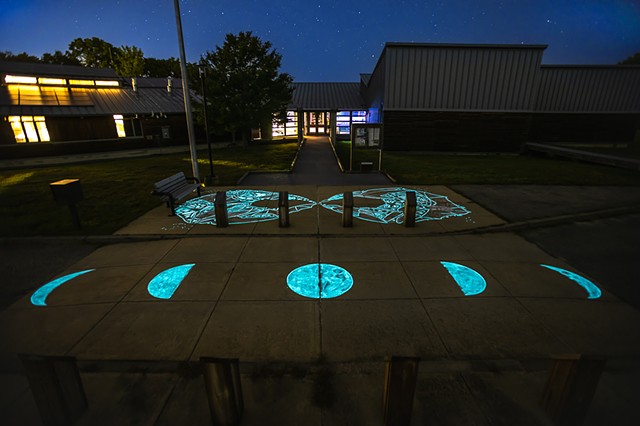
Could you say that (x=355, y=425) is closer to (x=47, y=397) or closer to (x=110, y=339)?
(x=47, y=397)

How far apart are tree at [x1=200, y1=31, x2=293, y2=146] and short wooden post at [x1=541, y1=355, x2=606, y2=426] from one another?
25.6 m

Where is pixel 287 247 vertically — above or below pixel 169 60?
below

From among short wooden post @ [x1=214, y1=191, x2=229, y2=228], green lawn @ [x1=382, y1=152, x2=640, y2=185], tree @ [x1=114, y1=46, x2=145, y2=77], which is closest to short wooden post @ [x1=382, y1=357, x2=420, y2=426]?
short wooden post @ [x1=214, y1=191, x2=229, y2=228]

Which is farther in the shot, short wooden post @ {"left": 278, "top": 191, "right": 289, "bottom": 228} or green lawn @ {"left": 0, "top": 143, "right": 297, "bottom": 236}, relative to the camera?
green lawn @ {"left": 0, "top": 143, "right": 297, "bottom": 236}

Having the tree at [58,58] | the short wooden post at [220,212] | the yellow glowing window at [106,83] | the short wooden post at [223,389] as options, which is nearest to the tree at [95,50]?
the tree at [58,58]

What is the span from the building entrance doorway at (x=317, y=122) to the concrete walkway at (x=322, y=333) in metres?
32.0

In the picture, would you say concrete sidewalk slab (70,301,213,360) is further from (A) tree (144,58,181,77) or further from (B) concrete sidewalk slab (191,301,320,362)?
(A) tree (144,58,181,77)

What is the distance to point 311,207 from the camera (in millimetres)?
10039

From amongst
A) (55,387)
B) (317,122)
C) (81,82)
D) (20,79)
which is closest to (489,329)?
(55,387)

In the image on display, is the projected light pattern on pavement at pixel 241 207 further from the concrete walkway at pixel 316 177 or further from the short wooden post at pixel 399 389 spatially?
the short wooden post at pixel 399 389

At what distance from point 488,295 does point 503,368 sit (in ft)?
5.71

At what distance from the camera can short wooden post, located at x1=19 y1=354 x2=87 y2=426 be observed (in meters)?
2.62

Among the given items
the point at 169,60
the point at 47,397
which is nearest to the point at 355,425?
the point at 47,397

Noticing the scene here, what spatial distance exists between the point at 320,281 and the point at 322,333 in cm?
142
